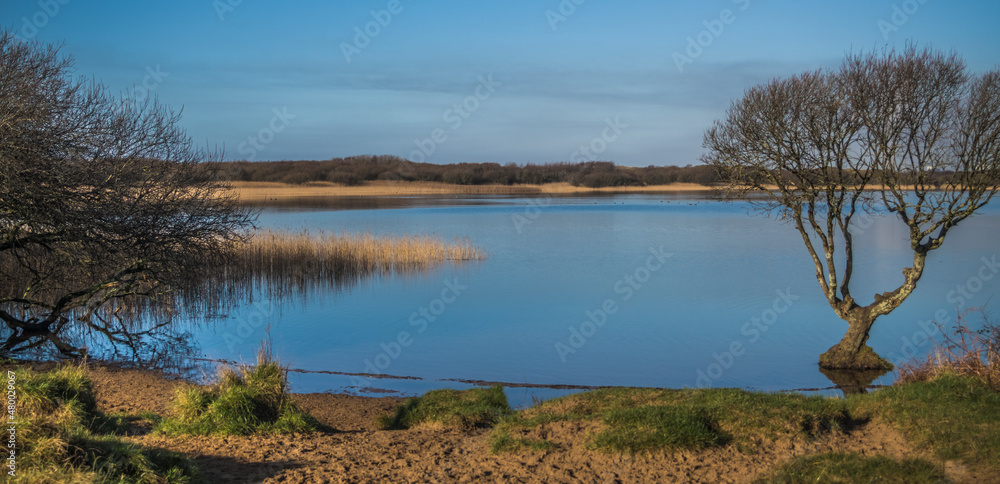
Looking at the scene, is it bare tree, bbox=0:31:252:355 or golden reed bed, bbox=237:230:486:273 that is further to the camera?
golden reed bed, bbox=237:230:486:273

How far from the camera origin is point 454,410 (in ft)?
25.1

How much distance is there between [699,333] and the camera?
15656mm

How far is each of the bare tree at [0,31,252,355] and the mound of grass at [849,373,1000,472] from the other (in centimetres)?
1089

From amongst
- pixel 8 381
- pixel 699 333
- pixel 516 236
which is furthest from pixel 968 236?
pixel 8 381

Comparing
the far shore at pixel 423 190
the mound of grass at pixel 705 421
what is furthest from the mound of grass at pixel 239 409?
the far shore at pixel 423 190

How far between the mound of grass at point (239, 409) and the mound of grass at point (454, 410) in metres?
1.30

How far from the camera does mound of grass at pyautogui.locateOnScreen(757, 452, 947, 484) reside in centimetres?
463

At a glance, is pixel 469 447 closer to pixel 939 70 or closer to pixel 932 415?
pixel 932 415

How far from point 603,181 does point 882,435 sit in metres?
103

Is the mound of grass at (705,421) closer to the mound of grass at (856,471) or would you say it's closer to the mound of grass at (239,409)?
the mound of grass at (856,471)

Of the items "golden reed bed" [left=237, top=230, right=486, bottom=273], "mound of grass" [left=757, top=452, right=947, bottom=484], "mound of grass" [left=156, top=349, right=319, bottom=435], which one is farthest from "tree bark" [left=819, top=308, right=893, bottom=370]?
"golden reed bed" [left=237, top=230, right=486, bottom=273]

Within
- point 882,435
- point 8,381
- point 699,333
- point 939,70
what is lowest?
point 699,333

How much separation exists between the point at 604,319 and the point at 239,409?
467 inches

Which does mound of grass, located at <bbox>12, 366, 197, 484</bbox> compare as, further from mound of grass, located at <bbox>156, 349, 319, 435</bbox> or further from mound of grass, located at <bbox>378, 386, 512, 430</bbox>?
mound of grass, located at <bbox>378, 386, 512, 430</bbox>
